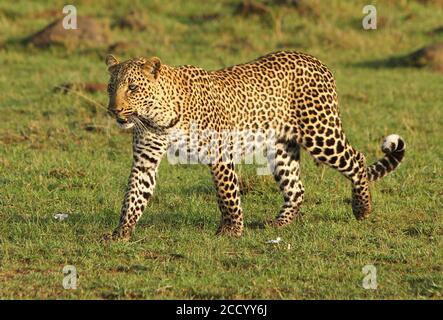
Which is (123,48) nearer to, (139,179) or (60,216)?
(60,216)

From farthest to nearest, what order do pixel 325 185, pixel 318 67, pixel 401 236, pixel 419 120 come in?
pixel 419 120
pixel 325 185
pixel 318 67
pixel 401 236

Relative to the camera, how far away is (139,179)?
383 inches

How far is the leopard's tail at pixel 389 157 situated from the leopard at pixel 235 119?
0.01m

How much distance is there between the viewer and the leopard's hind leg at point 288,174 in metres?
10.6

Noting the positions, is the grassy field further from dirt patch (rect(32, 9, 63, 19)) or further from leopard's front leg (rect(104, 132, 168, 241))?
dirt patch (rect(32, 9, 63, 19))

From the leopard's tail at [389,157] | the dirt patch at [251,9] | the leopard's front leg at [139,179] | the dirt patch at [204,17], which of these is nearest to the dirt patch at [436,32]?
the dirt patch at [251,9]

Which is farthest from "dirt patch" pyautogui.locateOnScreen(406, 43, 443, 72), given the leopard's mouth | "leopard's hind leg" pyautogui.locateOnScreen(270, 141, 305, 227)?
the leopard's mouth

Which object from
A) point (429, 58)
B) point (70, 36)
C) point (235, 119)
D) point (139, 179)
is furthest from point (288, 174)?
point (70, 36)

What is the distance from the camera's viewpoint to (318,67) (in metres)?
10.5

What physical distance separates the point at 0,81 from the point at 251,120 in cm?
856

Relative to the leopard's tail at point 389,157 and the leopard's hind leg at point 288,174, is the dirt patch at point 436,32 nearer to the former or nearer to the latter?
the leopard's tail at point 389,157

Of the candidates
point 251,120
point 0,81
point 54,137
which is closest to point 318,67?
point 251,120
